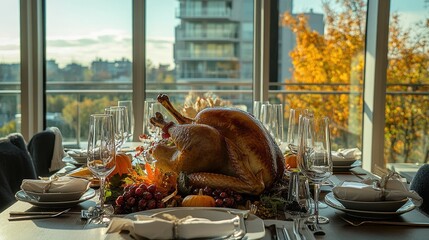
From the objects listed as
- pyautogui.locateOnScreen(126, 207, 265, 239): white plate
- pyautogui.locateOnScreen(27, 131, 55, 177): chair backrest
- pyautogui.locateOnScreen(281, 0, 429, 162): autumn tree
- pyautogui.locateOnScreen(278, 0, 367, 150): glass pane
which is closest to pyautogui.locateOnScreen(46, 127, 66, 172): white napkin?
pyautogui.locateOnScreen(27, 131, 55, 177): chair backrest

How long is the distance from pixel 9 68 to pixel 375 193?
348 cm

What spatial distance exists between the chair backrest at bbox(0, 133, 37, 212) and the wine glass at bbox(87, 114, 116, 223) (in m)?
0.72

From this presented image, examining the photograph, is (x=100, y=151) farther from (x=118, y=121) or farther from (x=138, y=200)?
(x=118, y=121)

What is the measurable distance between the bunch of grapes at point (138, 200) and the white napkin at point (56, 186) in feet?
0.60

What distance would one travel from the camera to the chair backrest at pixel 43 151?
106 inches

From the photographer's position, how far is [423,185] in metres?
1.91

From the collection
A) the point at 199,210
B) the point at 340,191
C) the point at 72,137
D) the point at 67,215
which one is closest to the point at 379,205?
the point at 340,191

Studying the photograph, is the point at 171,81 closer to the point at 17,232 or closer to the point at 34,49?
the point at 34,49

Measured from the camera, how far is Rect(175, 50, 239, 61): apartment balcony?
4.34 metres

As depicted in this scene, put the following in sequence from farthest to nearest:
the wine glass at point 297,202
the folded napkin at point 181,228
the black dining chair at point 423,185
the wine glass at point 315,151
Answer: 1. the black dining chair at point 423,185
2. the wine glass at point 315,151
3. the wine glass at point 297,202
4. the folded napkin at point 181,228

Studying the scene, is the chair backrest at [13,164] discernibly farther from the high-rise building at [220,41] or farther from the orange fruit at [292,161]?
the high-rise building at [220,41]

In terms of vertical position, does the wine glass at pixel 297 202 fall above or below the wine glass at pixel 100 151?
below

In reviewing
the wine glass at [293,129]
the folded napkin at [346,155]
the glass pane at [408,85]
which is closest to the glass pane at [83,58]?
the glass pane at [408,85]

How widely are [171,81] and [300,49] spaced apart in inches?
42.8
